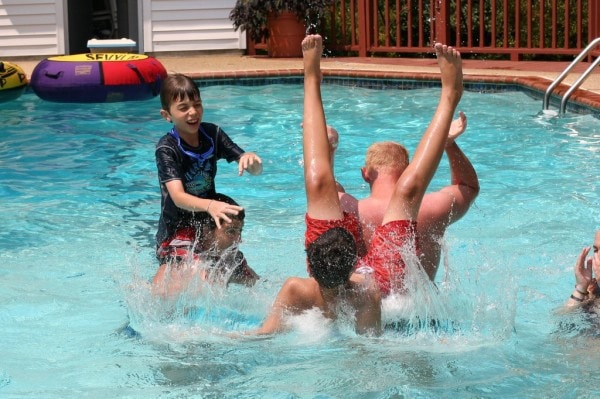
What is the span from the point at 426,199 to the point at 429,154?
0.43 m

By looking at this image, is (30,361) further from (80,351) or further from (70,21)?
(70,21)

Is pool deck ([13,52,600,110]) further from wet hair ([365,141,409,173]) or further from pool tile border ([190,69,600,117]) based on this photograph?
wet hair ([365,141,409,173])

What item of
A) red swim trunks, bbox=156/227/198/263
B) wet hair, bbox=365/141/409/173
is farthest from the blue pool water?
wet hair, bbox=365/141/409/173

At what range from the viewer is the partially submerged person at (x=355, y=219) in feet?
14.3

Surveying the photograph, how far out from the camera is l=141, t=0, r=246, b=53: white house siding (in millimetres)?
17438

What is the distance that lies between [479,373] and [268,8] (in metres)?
12.1

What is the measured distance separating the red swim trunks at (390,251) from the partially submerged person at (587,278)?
808 mm

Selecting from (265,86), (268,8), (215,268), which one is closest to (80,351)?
(215,268)

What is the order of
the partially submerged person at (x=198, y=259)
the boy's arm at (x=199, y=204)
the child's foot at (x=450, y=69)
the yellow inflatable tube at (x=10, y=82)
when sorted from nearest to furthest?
the boy's arm at (x=199, y=204) → the child's foot at (x=450, y=69) → the partially submerged person at (x=198, y=259) → the yellow inflatable tube at (x=10, y=82)

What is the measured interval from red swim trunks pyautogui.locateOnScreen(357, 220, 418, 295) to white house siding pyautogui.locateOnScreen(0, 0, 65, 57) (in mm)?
13869

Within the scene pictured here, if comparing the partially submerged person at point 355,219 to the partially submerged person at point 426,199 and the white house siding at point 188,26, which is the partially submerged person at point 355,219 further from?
the white house siding at point 188,26

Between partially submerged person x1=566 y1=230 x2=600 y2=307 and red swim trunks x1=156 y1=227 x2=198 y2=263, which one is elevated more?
red swim trunks x1=156 y1=227 x2=198 y2=263

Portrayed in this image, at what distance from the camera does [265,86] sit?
14367 mm

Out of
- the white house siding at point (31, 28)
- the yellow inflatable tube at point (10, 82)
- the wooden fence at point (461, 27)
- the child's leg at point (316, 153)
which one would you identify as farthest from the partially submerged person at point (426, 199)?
the white house siding at point (31, 28)
